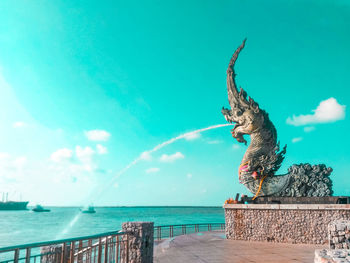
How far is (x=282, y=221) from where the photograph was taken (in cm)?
1528

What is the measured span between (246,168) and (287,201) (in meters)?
2.92

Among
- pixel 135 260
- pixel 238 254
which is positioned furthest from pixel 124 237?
pixel 238 254

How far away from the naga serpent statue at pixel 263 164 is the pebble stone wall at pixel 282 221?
122 cm

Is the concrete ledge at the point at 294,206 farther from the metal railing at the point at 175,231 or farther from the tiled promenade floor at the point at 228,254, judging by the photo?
the metal railing at the point at 175,231

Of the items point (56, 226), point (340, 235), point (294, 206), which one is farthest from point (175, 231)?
point (56, 226)

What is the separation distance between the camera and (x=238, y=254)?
11289 mm

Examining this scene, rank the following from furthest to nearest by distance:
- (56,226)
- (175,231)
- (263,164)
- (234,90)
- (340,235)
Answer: (56,226) → (175,231) → (234,90) → (263,164) → (340,235)

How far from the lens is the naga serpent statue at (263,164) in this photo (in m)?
16.0

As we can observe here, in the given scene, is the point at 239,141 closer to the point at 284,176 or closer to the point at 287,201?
the point at 284,176

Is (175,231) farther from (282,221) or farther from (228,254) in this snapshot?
(228,254)

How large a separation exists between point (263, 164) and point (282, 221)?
3376 millimetres

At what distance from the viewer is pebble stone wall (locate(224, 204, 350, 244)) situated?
14.3 m

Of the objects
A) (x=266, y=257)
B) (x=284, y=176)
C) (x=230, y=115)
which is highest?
(x=230, y=115)

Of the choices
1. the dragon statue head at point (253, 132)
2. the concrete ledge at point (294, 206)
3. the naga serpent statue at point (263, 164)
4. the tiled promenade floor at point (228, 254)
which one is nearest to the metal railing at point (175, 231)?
the tiled promenade floor at point (228, 254)
